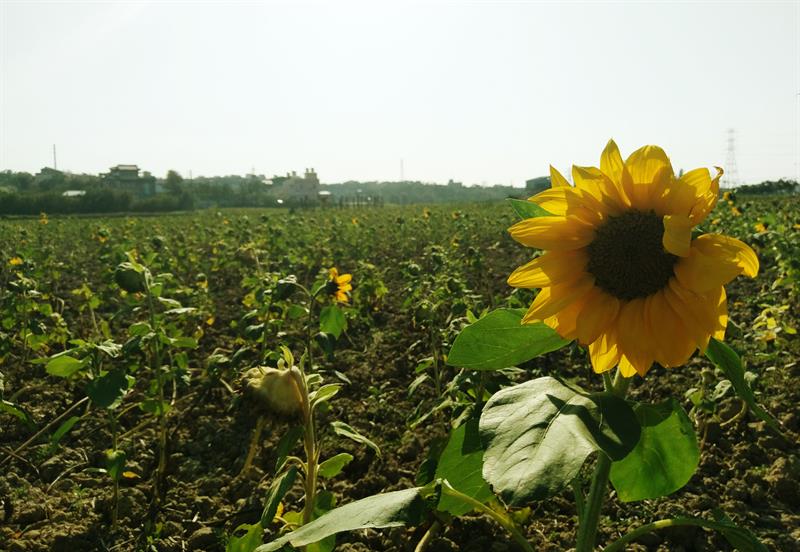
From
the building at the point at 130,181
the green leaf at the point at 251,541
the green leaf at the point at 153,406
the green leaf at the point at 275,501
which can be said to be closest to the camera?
the green leaf at the point at 275,501

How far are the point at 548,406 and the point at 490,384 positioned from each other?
1.08m

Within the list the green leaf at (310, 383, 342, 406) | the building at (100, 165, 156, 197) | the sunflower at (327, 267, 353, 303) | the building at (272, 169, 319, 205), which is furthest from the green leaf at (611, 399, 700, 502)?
the building at (272, 169, 319, 205)

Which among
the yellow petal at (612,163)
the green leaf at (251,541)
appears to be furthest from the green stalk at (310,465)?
the yellow petal at (612,163)

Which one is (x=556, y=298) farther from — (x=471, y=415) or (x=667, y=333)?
(x=471, y=415)

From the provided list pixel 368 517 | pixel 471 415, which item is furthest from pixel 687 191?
pixel 471 415

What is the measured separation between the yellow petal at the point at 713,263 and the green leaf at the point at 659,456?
0.17 meters

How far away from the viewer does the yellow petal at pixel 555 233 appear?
0.94 metres

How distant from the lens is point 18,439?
302cm

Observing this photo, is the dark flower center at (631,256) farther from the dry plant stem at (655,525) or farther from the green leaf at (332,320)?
the green leaf at (332,320)

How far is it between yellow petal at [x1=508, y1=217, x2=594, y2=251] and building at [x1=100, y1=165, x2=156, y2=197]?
63662mm

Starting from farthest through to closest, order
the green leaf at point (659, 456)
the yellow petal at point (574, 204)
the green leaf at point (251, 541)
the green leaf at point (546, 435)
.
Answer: the green leaf at point (251, 541) < the yellow petal at point (574, 204) < the green leaf at point (659, 456) < the green leaf at point (546, 435)

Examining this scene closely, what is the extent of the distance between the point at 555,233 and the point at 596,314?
13 cm

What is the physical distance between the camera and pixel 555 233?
943 millimetres

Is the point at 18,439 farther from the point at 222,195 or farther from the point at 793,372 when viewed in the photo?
the point at 222,195
